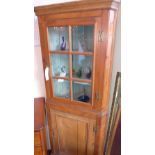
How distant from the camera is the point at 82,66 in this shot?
62.9 inches

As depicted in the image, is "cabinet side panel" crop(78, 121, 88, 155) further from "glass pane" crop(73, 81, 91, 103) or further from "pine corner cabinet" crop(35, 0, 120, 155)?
"glass pane" crop(73, 81, 91, 103)

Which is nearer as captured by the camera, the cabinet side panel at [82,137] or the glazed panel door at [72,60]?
the glazed panel door at [72,60]

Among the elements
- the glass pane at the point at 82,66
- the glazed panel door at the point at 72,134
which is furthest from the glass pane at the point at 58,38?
the glazed panel door at the point at 72,134

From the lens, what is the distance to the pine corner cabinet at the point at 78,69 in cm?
137

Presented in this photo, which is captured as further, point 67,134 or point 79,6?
point 67,134

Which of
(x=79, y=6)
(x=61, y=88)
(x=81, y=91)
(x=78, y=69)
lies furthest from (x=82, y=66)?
(x=79, y=6)

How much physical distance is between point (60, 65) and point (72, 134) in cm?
67

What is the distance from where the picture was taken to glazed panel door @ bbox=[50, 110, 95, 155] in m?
1.62

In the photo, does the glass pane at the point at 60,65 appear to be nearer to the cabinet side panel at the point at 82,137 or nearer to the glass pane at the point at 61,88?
the glass pane at the point at 61,88

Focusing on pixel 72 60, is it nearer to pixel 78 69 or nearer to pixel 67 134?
pixel 78 69

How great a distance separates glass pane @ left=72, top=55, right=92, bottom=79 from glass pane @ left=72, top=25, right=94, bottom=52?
0.23 ft
